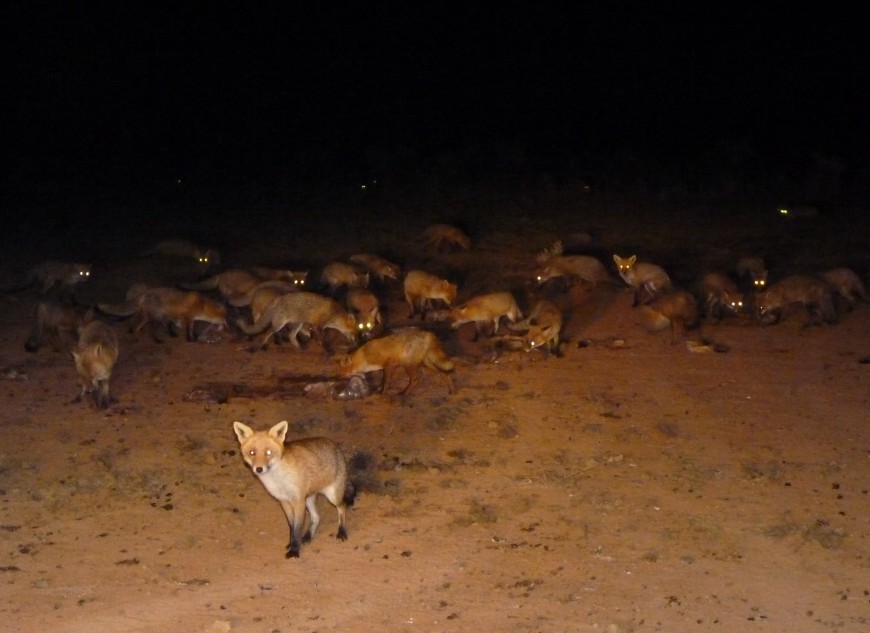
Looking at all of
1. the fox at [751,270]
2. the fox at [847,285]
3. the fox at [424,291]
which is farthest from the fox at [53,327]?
the fox at [847,285]

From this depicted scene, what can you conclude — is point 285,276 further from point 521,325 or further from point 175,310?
point 521,325

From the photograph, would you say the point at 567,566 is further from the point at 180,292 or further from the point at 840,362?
the point at 180,292

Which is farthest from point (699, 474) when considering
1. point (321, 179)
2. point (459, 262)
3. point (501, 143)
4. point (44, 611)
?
point (501, 143)

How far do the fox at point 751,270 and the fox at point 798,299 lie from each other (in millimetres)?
1188

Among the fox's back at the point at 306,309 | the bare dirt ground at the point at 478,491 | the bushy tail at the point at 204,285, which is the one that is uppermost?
the fox's back at the point at 306,309

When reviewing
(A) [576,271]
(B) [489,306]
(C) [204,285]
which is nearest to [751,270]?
(A) [576,271]

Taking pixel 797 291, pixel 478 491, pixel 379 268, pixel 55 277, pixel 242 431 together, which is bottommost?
pixel 478 491

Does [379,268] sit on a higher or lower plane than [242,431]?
lower

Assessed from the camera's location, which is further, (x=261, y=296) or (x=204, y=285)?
(x=204, y=285)

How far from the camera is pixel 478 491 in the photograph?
8.69 metres

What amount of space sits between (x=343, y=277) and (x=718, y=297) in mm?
4922

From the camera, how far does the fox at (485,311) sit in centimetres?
1304

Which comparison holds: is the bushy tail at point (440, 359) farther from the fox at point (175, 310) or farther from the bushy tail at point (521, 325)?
the fox at point (175, 310)

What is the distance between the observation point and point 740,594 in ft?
23.2
